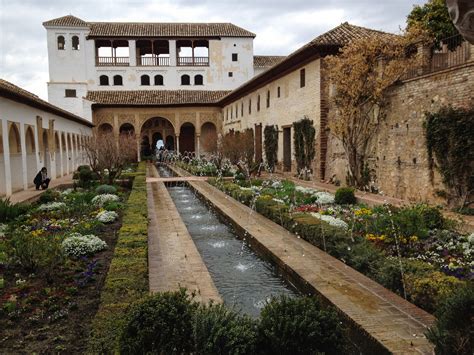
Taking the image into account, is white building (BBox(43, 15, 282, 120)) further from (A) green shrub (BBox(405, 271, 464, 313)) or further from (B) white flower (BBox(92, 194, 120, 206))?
(A) green shrub (BBox(405, 271, 464, 313))

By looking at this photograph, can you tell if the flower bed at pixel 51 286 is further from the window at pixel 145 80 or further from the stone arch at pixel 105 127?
the window at pixel 145 80

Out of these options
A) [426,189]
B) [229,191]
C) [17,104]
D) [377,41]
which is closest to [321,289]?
[426,189]

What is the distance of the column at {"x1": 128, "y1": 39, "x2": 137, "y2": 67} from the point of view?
4044cm

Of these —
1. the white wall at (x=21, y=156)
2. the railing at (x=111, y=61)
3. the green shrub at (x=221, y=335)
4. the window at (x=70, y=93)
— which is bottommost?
the green shrub at (x=221, y=335)

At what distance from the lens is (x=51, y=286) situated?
5.47m

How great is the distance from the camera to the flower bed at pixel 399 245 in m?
4.76

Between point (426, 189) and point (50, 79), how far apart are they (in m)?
36.4

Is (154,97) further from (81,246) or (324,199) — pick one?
(81,246)

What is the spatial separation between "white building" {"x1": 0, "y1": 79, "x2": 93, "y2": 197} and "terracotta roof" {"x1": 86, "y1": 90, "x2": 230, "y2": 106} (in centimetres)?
1144

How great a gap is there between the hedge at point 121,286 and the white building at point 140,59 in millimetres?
33088

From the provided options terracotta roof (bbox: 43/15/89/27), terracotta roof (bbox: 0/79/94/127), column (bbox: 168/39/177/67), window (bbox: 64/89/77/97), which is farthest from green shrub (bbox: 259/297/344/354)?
terracotta roof (bbox: 43/15/89/27)

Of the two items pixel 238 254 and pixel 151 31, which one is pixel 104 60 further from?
pixel 238 254

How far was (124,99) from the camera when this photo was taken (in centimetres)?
3934

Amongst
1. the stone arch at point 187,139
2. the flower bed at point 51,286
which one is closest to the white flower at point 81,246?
the flower bed at point 51,286
